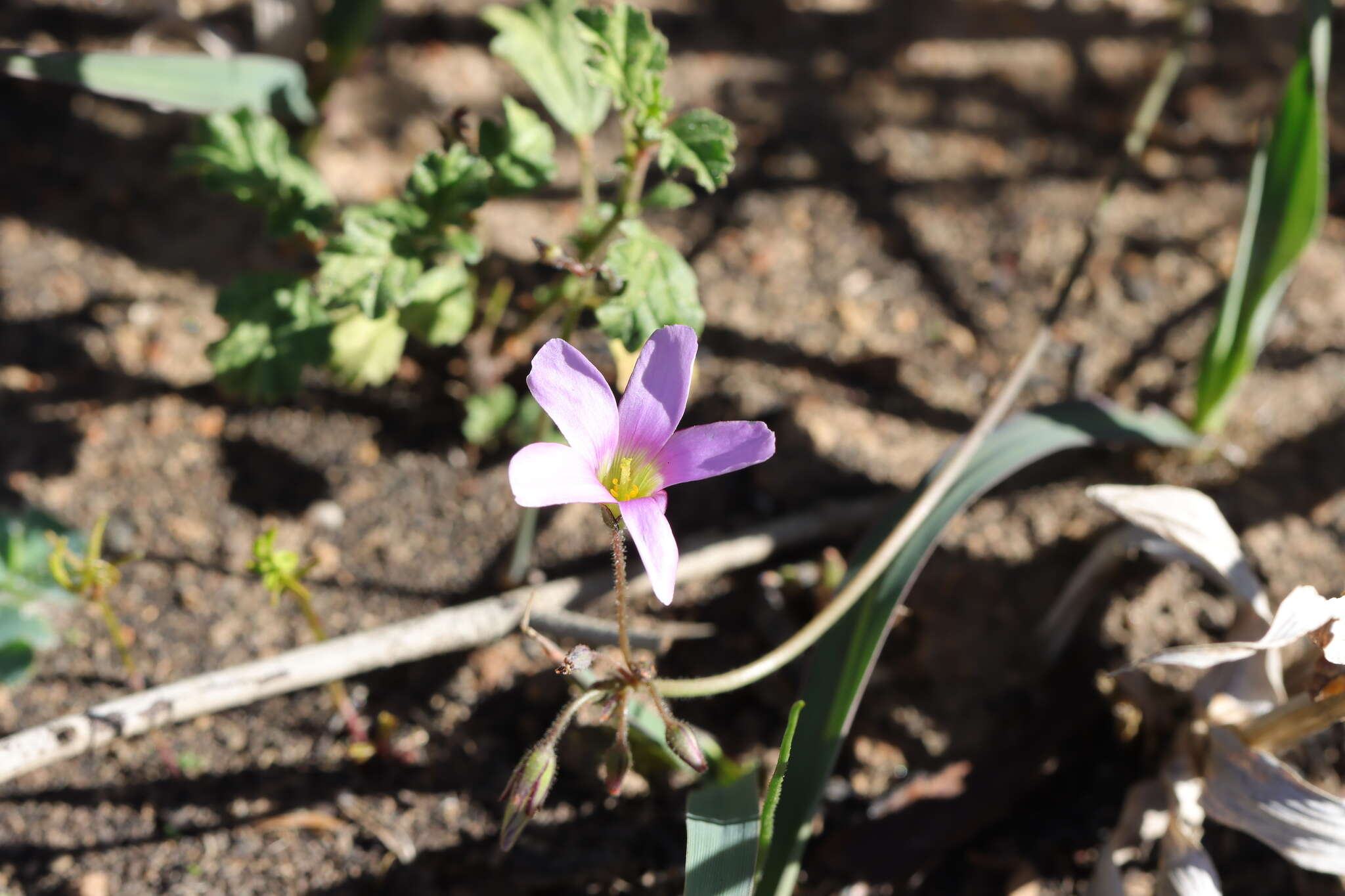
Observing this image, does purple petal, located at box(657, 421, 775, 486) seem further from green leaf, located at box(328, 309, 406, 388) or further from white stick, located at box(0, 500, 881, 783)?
green leaf, located at box(328, 309, 406, 388)

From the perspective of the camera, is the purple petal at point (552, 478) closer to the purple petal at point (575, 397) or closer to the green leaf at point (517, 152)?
the purple petal at point (575, 397)

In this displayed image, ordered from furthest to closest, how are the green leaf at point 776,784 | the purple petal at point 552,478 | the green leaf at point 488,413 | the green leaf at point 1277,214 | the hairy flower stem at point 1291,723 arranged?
the green leaf at point 488,413, the green leaf at point 1277,214, the hairy flower stem at point 1291,723, the green leaf at point 776,784, the purple petal at point 552,478

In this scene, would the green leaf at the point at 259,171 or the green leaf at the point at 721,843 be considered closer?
the green leaf at the point at 721,843

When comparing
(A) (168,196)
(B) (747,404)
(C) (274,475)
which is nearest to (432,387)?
(C) (274,475)

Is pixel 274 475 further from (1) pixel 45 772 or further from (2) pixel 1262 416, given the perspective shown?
(2) pixel 1262 416

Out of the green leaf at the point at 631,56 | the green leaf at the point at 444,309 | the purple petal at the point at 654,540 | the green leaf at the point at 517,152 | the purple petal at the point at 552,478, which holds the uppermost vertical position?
the green leaf at the point at 631,56

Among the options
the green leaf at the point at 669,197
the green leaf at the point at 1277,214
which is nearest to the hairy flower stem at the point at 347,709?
the green leaf at the point at 669,197

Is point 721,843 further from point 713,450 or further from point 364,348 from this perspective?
point 364,348
